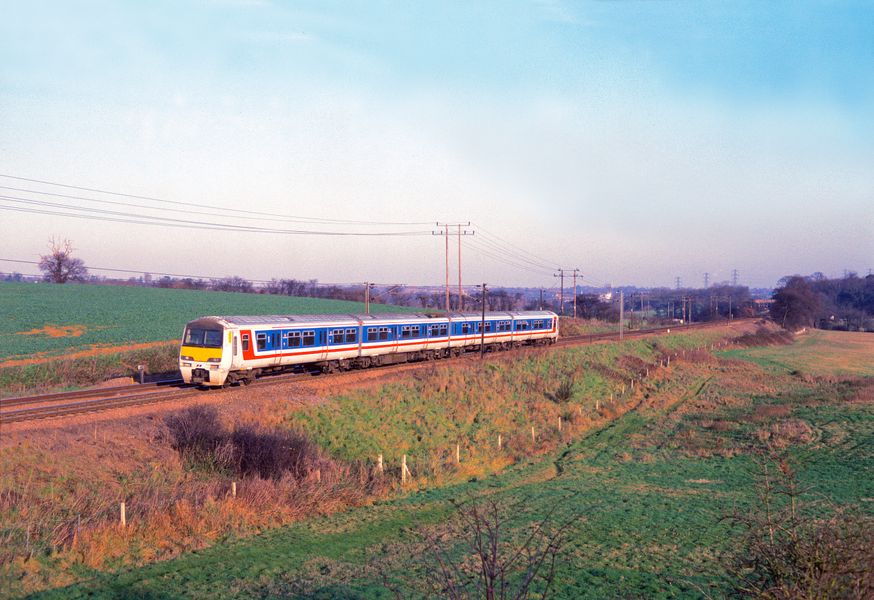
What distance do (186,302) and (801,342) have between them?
8234cm

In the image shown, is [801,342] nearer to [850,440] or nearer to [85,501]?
[850,440]

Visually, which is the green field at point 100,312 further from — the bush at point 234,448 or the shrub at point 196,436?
the bush at point 234,448

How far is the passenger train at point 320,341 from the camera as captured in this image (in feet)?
77.3

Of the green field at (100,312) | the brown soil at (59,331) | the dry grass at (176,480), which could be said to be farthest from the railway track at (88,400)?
the brown soil at (59,331)

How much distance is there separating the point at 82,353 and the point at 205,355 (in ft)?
54.6

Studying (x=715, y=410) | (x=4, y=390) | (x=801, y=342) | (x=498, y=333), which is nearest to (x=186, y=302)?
(x=498, y=333)

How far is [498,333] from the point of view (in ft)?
145

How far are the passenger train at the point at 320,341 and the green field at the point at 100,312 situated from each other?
56.6 ft

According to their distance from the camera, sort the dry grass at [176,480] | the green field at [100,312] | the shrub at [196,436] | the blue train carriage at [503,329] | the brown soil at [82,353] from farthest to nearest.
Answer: the blue train carriage at [503,329] < the green field at [100,312] < the brown soil at [82,353] < the shrub at [196,436] < the dry grass at [176,480]

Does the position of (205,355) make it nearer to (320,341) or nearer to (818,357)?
(320,341)

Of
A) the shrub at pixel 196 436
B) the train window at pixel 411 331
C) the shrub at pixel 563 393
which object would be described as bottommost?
the shrub at pixel 563 393

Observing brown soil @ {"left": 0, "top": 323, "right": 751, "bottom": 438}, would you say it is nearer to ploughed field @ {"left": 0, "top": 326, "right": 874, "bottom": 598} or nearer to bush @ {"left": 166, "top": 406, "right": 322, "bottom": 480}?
ploughed field @ {"left": 0, "top": 326, "right": 874, "bottom": 598}

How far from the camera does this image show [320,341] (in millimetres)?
28062

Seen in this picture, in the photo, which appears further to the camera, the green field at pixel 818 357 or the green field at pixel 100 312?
the green field at pixel 818 357
